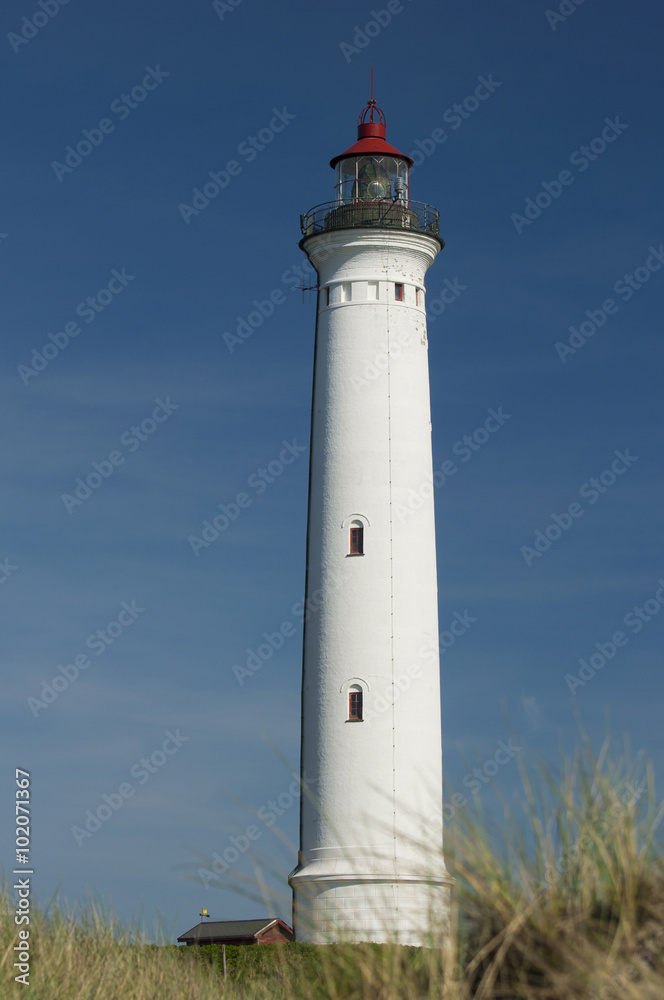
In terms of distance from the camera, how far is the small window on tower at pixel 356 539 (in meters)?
31.9

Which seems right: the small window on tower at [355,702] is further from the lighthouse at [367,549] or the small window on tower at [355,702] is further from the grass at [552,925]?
the grass at [552,925]

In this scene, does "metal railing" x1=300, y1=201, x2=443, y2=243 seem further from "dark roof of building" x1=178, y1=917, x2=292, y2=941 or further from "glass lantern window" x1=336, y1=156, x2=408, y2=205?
"dark roof of building" x1=178, y1=917, x2=292, y2=941

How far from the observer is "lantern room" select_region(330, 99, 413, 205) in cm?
3478

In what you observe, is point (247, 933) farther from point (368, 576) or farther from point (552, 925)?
point (552, 925)

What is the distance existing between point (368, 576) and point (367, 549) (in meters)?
0.65

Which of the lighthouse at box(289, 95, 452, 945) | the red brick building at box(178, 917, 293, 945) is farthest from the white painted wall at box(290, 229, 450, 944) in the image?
A: the red brick building at box(178, 917, 293, 945)

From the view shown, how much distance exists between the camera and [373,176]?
35.0 meters

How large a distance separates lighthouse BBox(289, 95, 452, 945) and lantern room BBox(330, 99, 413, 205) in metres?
0.05

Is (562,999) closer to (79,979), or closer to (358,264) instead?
(79,979)

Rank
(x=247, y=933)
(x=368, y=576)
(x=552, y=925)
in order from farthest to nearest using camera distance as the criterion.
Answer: (x=247, y=933) < (x=368, y=576) < (x=552, y=925)

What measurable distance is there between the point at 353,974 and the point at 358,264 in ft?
85.1

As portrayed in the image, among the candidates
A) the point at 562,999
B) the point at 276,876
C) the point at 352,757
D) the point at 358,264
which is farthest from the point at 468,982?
the point at 358,264

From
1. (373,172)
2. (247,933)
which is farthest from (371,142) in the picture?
(247,933)

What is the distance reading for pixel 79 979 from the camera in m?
12.9
